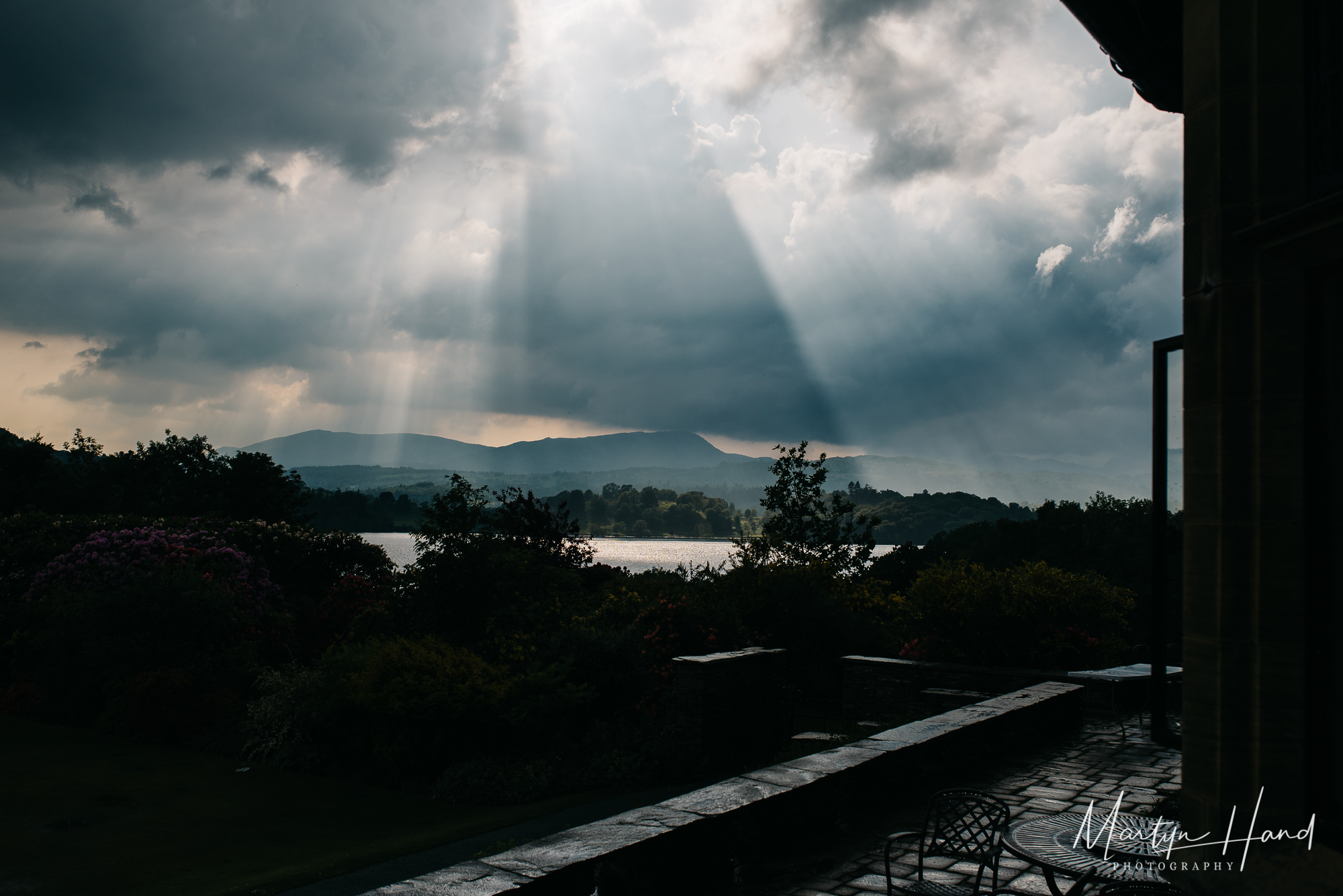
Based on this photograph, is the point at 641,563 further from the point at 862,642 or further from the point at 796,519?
the point at 862,642

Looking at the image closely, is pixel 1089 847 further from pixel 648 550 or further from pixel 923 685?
pixel 648 550

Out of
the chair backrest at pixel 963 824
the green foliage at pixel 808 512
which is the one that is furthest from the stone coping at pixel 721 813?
the green foliage at pixel 808 512

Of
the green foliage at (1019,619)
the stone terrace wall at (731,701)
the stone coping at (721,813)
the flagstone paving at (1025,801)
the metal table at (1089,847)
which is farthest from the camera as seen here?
the green foliage at (1019,619)

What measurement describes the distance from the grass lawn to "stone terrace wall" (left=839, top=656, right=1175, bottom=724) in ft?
15.1

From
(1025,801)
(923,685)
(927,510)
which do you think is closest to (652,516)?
(927,510)

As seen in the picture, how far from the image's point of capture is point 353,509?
349 ft

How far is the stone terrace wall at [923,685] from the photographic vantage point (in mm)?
10742

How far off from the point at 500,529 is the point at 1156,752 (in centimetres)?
1540

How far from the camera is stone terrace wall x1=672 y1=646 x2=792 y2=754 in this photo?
32.3ft

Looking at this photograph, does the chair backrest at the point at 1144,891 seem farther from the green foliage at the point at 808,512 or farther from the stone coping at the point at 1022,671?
the green foliage at the point at 808,512

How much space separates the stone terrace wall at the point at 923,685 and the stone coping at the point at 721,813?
312 centimetres

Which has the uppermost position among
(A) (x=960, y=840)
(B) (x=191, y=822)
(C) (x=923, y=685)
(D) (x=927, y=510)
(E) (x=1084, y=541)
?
(D) (x=927, y=510)

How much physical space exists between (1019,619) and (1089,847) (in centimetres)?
997

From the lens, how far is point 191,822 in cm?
927
